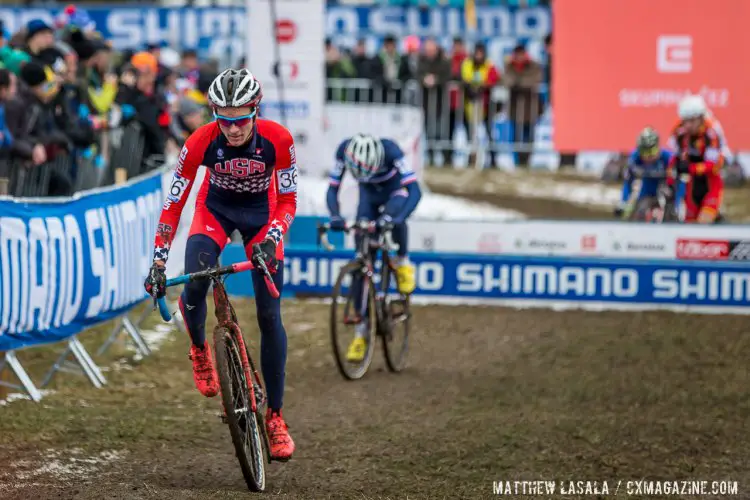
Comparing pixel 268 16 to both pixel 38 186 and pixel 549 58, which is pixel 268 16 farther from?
pixel 549 58

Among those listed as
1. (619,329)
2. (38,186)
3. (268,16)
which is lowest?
(619,329)

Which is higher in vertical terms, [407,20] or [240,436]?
[407,20]

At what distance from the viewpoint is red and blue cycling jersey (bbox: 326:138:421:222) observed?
1145cm

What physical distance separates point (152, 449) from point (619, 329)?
6.10 meters

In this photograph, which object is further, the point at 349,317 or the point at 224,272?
the point at 349,317

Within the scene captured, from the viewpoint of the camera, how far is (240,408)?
7.50 metres

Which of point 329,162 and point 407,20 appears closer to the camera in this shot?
point 329,162

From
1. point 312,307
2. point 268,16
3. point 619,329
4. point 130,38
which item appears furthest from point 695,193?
point 130,38

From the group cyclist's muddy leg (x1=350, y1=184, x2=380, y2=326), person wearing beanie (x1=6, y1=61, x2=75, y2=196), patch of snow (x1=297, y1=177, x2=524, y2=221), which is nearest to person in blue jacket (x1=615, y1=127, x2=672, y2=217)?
patch of snow (x1=297, y1=177, x2=524, y2=221)

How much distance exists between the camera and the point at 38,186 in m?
13.4

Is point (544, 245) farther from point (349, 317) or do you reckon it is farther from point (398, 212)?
point (349, 317)

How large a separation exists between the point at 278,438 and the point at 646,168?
9.67 m

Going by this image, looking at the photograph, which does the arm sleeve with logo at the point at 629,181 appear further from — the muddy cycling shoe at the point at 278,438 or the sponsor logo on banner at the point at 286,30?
the muddy cycling shoe at the point at 278,438

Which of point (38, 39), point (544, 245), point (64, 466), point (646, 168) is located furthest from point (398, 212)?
point (646, 168)
